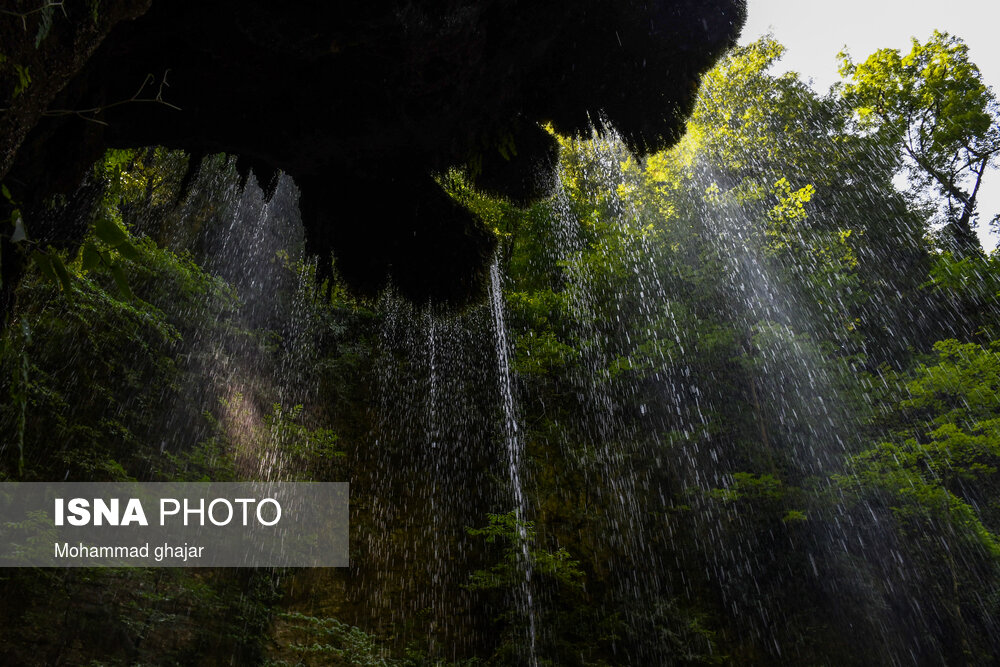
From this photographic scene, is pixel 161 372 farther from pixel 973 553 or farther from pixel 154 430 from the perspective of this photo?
pixel 973 553

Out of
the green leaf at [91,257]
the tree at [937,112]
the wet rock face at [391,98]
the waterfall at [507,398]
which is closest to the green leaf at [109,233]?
the green leaf at [91,257]

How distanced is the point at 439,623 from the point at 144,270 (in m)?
7.33

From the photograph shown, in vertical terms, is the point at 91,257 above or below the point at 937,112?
below

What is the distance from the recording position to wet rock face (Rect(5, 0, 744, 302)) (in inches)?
105

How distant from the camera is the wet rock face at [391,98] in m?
2.67

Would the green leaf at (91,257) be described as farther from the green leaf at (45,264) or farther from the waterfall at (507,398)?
the waterfall at (507,398)

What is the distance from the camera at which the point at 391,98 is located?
326cm

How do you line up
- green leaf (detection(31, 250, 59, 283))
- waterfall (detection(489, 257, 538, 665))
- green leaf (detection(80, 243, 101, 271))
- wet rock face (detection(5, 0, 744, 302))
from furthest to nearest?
1. waterfall (detection(489, 257, 538, 665))
2. wet rock face (detection(5, 0, 744, 302))
3. green leaf (detection(80, 243, 101, 271))
4. green leaf (detection(31, 250, 59, 283))

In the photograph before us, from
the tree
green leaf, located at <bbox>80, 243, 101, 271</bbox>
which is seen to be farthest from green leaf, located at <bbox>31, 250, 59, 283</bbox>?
the tree

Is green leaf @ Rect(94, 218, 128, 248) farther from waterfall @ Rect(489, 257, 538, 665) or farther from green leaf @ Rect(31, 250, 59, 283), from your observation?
waterfall @ Rect(489, 257, 538, 665)

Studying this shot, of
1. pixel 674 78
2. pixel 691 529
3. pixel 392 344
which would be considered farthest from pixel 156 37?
pixel 691 529

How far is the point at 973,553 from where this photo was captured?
8.59 metres

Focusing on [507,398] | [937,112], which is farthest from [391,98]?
[937,112]

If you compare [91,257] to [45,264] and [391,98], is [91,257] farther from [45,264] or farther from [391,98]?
[391,98]
